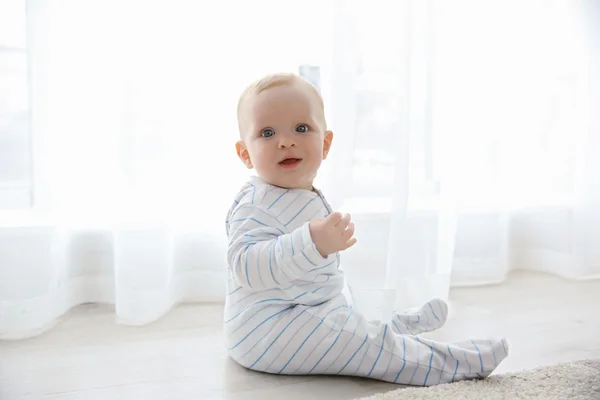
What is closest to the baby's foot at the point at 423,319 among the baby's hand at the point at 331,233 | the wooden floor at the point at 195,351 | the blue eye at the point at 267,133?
the wooden floor at the point at 195,351

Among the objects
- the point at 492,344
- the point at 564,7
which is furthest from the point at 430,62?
the point at 492,344

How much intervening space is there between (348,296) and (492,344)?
1.53ft

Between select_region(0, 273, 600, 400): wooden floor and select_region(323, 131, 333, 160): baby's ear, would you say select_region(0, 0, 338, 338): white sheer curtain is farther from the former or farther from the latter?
select_region(323, 131, 333, 160): baby's ear

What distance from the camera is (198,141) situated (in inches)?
52.6

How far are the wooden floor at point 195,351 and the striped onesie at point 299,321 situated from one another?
4 cm

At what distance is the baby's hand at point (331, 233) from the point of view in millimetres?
866

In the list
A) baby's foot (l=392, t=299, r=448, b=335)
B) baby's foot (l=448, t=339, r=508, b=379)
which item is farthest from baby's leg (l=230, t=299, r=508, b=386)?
baby's foot (l=392, t=299, r=448, b=335)

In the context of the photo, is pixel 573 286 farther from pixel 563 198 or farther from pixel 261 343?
pixel 261 343

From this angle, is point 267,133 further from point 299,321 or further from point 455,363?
point 455,363

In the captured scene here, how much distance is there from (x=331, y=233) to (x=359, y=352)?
203 millimetres

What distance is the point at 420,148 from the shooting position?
4.53 feet

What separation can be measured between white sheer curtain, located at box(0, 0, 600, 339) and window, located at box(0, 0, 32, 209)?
0.10 feet

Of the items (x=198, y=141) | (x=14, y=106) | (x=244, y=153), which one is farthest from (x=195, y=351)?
(x=14, y=106)

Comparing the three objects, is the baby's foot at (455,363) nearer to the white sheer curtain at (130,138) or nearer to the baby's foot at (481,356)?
the baby's foot at (481,356)
